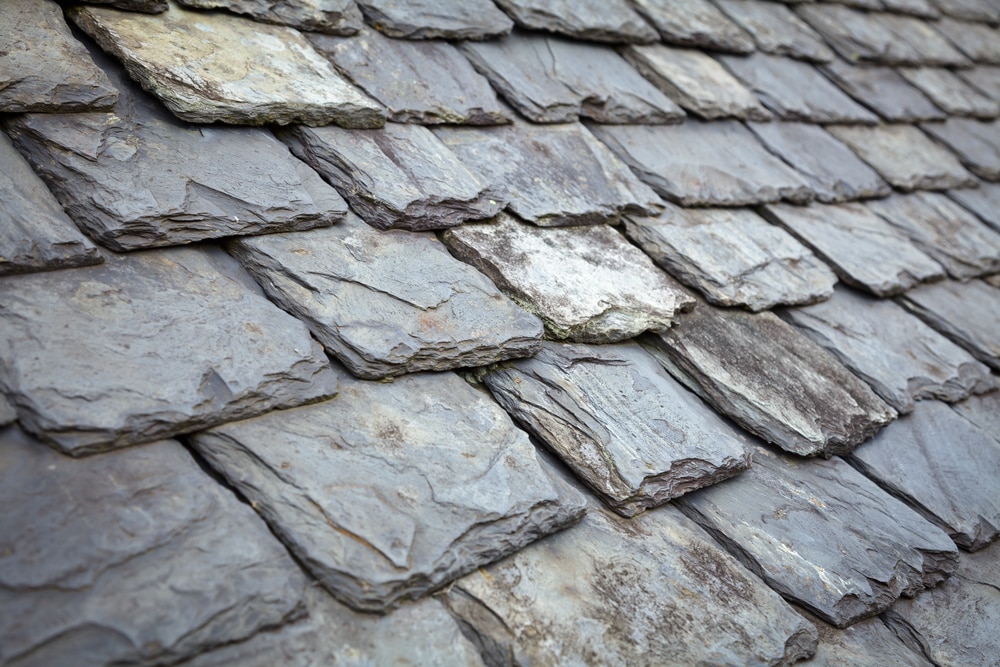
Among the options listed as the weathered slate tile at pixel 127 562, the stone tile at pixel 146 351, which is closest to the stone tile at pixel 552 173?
the stone tile at pixel 146 351

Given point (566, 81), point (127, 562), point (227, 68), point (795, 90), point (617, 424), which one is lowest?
point (127, 562)

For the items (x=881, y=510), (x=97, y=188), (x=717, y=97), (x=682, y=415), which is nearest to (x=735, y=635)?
(x=682, y=415)

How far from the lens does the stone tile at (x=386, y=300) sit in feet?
3.69

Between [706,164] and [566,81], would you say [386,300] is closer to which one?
[566,81]

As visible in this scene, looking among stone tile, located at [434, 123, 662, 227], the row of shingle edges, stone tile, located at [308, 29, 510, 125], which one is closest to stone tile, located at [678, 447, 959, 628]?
the row of shingle edges

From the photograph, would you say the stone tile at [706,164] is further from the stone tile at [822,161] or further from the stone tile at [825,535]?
the stone tile at [825,535]

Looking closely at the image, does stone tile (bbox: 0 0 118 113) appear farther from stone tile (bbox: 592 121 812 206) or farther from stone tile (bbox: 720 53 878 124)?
stone tile (bbox: 720 53 878 124)

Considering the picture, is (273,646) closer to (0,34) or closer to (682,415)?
(682,415)

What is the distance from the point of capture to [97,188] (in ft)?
3.46

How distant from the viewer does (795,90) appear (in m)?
2.43

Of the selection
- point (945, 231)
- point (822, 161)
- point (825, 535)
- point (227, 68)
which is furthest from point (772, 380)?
point (945, 231)

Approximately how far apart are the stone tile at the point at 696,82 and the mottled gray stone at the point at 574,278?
691mm

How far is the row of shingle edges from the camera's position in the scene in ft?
2.95

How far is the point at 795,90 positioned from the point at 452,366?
1.79m
